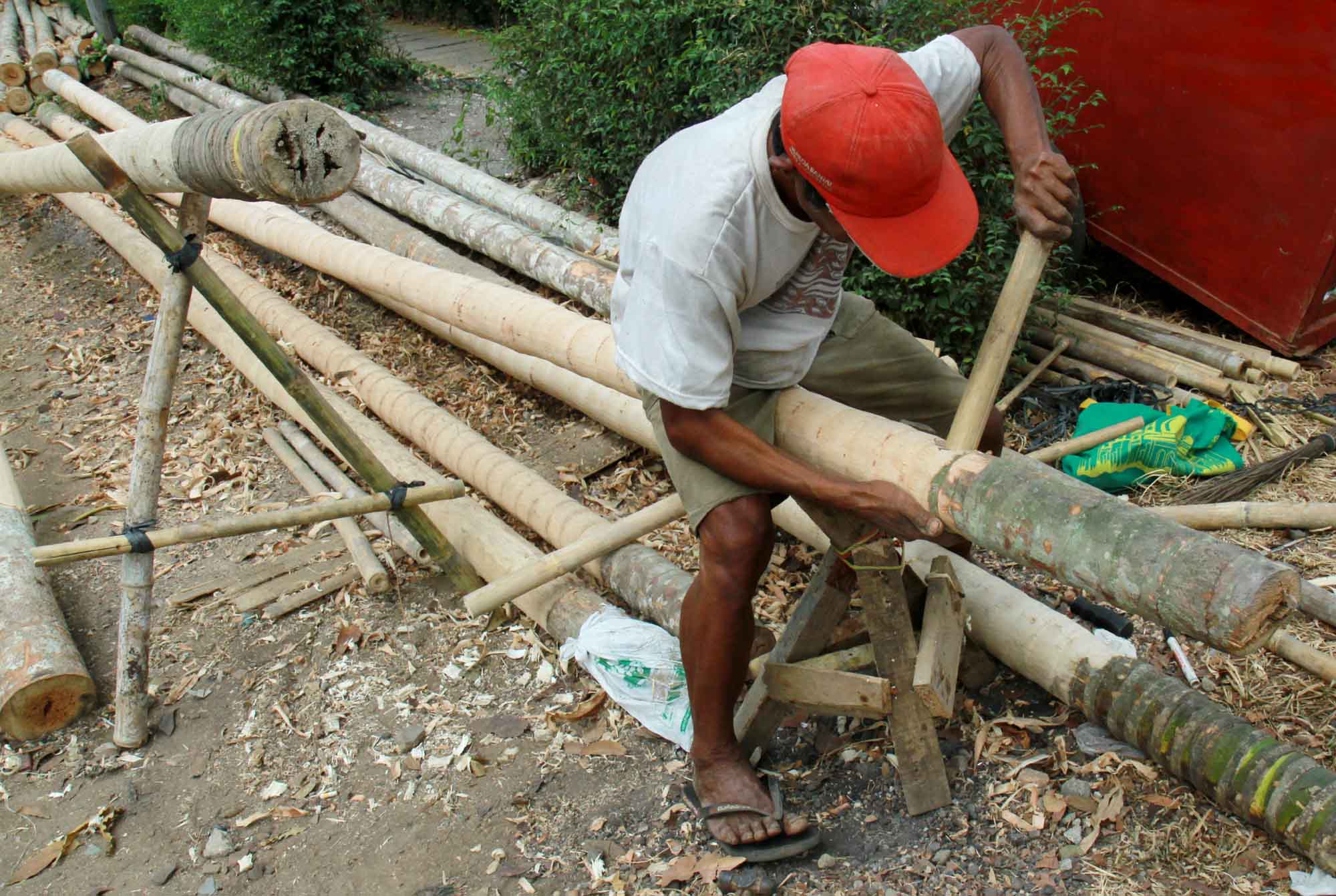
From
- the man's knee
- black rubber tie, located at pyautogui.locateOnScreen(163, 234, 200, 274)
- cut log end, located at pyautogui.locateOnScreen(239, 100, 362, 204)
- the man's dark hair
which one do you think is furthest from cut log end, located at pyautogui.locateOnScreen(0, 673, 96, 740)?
the man's dark hair

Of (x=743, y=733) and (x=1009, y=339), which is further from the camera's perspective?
(x=743, y=733)

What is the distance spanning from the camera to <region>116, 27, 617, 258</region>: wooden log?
5612 millimetres

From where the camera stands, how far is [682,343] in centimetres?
209

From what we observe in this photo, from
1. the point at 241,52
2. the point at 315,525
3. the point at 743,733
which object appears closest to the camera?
the point at 743,733

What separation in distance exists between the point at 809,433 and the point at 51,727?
9.04 ft

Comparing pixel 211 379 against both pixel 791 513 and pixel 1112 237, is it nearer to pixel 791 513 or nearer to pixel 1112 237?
pixel 791 513

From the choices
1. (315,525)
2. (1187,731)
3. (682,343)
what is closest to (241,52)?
(315,525)

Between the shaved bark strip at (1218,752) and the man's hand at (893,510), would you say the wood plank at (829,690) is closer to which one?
the man's hand at (893,510)

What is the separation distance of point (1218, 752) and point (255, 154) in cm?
286

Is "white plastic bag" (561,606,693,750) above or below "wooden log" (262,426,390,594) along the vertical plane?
above

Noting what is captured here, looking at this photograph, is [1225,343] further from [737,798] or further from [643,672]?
[737,798]

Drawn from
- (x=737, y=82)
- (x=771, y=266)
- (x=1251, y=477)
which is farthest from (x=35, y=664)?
(x=1251, y=477)

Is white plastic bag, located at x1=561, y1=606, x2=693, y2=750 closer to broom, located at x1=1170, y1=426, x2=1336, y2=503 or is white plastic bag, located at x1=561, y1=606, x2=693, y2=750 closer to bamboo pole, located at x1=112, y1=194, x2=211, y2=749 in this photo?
bamboo pole, located at x1=112, y1=194, x2=211, y2=749

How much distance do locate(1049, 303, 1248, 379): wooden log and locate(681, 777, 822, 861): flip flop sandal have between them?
3237mm
